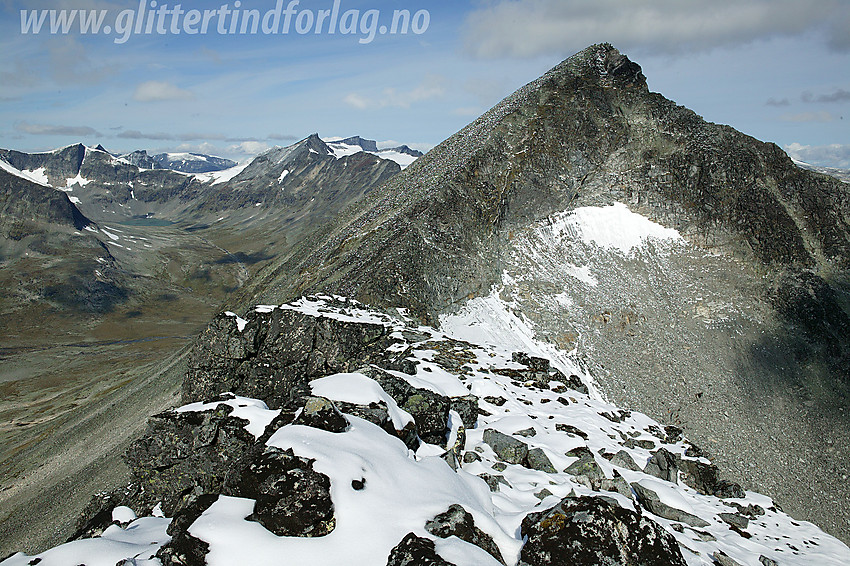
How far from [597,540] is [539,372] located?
1916cm

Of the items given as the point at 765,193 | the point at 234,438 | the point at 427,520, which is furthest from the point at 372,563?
the point at 765,193

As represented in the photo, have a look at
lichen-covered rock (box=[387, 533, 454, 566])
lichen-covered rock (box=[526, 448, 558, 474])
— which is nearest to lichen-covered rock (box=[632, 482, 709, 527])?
lichen-covered rock (box=[526, 448, 558, 474])

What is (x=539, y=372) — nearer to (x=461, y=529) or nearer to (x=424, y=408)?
(x=424, y=408)

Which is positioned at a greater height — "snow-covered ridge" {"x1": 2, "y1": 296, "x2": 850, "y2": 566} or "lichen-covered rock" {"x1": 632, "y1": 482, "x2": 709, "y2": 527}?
"snow-covered ridge" {"x1": 2, "y1": 296, "x2": 850, "y2": 566}

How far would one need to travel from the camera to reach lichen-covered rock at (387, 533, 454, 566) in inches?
306

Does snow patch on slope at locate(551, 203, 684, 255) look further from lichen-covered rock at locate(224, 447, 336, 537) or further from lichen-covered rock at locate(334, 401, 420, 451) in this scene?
lichen-covered rock at locate(224, 447, 336, 537)

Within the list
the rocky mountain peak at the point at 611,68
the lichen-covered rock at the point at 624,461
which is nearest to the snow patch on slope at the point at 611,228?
the rocky mountain peak at the point at 611,68

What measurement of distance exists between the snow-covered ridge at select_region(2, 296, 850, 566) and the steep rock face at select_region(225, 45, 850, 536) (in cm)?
1596

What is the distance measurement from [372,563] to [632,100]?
69.7m

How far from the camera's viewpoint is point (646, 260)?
53031mm

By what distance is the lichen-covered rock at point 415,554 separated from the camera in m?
7.77

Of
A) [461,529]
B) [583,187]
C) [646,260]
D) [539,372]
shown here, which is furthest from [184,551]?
[583,187]

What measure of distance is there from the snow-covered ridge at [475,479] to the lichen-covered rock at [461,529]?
0.17 meters

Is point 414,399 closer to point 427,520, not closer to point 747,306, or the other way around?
point 427,520
